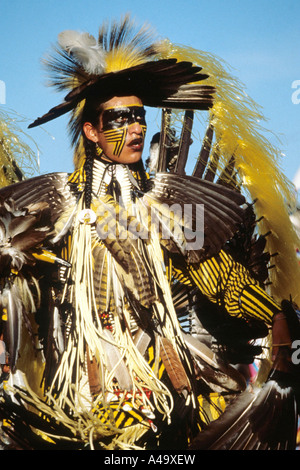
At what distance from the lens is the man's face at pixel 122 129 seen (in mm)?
3098

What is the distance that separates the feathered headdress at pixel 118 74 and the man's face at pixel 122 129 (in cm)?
5

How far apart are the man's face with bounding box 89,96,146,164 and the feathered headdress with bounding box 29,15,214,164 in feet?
0.17

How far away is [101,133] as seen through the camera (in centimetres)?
314

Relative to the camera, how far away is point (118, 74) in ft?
9.82

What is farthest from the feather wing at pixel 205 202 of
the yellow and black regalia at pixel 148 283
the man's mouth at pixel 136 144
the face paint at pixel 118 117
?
the face paint at pixel 118 117

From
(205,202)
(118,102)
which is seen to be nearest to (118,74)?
(118,102)

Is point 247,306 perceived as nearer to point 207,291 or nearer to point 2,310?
point 207,291

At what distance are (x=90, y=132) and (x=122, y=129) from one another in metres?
0.18

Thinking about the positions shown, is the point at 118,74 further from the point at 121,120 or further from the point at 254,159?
the point at 254,159

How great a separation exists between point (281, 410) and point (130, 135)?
1.40 m

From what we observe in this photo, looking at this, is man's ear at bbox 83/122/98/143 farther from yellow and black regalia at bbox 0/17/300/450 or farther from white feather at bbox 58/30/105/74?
white feather at bbox 58/30/105/74

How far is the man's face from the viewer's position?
3.10m

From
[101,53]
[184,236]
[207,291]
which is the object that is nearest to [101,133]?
[101,53]
